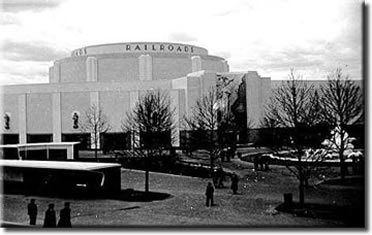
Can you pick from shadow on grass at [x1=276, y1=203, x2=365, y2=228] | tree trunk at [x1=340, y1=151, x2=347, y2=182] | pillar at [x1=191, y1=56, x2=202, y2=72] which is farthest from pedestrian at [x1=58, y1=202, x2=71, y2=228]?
tree trunk at [x1=340, y1=151, x2=347, y2=182]

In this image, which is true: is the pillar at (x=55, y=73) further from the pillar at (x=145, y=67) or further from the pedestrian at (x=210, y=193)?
the pedestrian at (x=210, y=193)

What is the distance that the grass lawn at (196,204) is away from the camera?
12.3 feet

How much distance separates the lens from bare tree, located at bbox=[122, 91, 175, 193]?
392 centimetres

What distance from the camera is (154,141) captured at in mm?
3928

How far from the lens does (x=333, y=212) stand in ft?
12.3

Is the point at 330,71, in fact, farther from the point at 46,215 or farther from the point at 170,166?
the point at 46,215

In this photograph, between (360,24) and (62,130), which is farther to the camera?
(62,130)

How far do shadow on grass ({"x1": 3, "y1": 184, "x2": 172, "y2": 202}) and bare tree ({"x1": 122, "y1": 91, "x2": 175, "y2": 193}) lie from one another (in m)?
0.07

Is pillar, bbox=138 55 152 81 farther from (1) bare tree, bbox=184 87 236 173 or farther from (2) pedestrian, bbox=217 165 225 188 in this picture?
(2) pedestrian, bbox=217 165 225 188

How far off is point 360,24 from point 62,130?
7.86ft

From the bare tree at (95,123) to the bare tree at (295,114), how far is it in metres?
1.25

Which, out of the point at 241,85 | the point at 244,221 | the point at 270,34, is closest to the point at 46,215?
the point at 244,221

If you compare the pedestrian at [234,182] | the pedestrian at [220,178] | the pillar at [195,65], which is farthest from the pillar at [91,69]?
the pedestrian at [234,182]

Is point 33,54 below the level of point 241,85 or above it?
above
